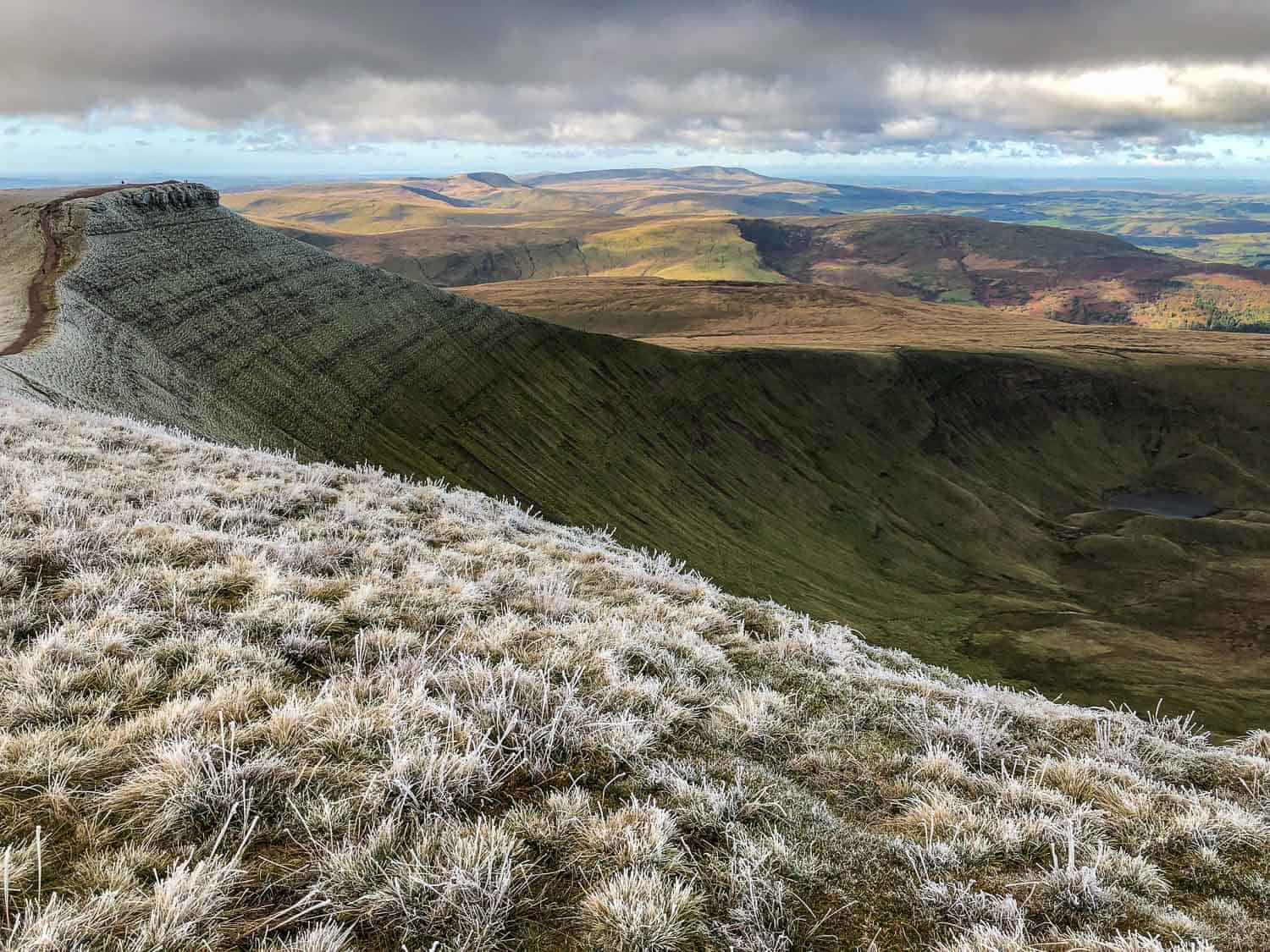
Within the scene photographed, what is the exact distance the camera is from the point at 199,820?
4715mm

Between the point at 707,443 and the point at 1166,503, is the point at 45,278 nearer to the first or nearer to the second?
the point at 707,443

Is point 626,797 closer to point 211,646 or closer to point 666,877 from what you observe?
point 666,877

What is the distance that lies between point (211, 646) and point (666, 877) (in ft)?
17.9

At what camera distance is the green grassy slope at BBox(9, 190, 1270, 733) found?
52562 millimetres

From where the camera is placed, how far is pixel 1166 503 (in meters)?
146

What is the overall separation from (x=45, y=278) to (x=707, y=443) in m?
74.1

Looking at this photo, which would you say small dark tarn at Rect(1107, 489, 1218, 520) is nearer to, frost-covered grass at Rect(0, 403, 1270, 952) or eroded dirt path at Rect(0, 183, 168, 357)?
frost-covered grass at Rect(0, 403, 1270, 952)

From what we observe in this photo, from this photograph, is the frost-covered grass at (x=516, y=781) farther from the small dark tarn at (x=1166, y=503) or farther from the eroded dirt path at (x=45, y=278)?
the small dark tarn at (x=1166, y=503)

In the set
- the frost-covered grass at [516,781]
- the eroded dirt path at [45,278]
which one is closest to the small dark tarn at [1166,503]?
the frost-covered grass at [516,781]

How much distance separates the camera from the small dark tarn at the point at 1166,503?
141625 millimetres

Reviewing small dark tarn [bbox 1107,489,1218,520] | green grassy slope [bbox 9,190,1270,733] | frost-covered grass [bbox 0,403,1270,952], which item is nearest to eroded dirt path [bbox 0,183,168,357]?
green grassy slope [bbox 9,190,1270,733]

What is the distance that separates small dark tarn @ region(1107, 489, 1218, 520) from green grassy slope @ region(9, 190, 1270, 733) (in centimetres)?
503

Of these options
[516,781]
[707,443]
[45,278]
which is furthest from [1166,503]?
[45,278]

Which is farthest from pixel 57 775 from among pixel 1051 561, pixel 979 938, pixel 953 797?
pixel 1051 561
